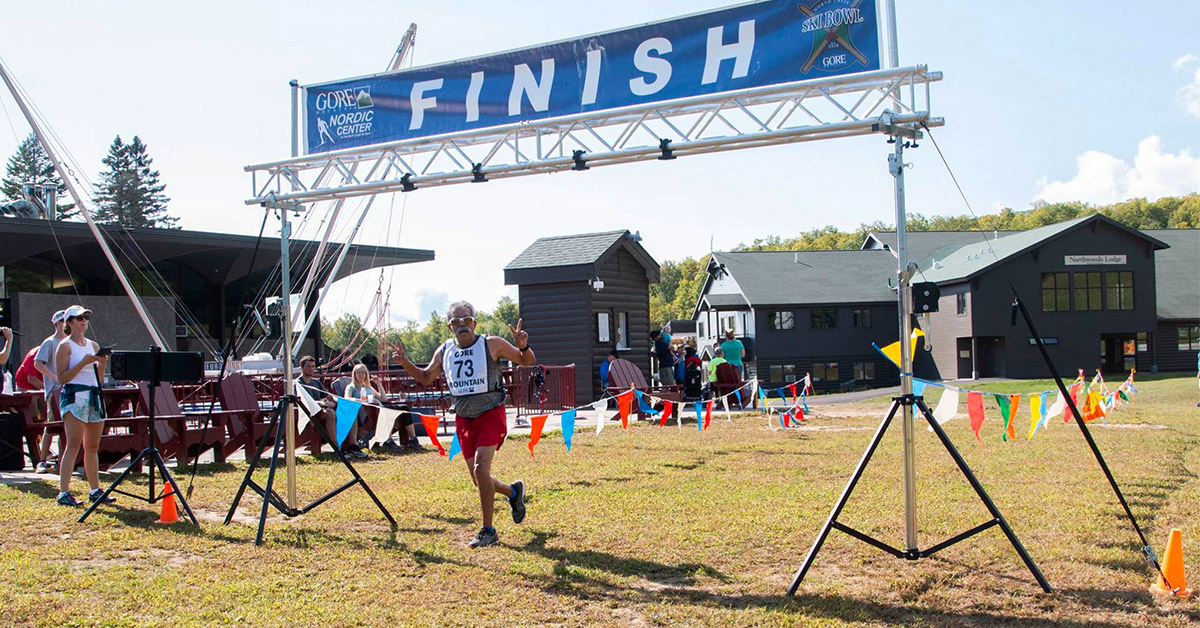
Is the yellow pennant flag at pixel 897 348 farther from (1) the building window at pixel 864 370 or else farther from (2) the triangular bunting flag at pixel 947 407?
(1) the building window at pixel 864 370

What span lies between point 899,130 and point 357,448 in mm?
8309

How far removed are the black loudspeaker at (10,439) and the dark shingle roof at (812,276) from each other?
32230 mm

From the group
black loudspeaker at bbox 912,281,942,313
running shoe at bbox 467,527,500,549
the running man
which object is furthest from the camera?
the running man

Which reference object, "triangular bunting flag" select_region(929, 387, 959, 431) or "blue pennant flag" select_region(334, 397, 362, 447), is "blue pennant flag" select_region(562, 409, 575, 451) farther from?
"triangular bunting flag" select_region(929, 387, 959, 431)

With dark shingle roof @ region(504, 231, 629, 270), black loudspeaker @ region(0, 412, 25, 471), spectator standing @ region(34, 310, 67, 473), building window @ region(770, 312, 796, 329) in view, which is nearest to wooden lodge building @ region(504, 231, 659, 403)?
dark shingle roof @ region(504, 231, 629, 270)

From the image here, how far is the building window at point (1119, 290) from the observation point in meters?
37.7

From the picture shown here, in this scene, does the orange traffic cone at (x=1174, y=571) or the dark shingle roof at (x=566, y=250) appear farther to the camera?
the dark shingle roof at (x=566, y=250)

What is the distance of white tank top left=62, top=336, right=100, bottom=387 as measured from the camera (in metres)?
7.75

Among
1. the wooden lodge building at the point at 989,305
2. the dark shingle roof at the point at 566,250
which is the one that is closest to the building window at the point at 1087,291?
the wooden lodge building at the point at 989,305

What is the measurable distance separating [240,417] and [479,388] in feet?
20.1

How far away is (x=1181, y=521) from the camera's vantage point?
22.0ft

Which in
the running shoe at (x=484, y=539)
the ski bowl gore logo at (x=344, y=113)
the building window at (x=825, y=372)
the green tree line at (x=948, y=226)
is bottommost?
the building window at (x=825, y=372)

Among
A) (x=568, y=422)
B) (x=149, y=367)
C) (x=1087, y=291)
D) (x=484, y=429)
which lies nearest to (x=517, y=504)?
(x=484, y=429)

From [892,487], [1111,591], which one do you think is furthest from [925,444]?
[1111,591]
